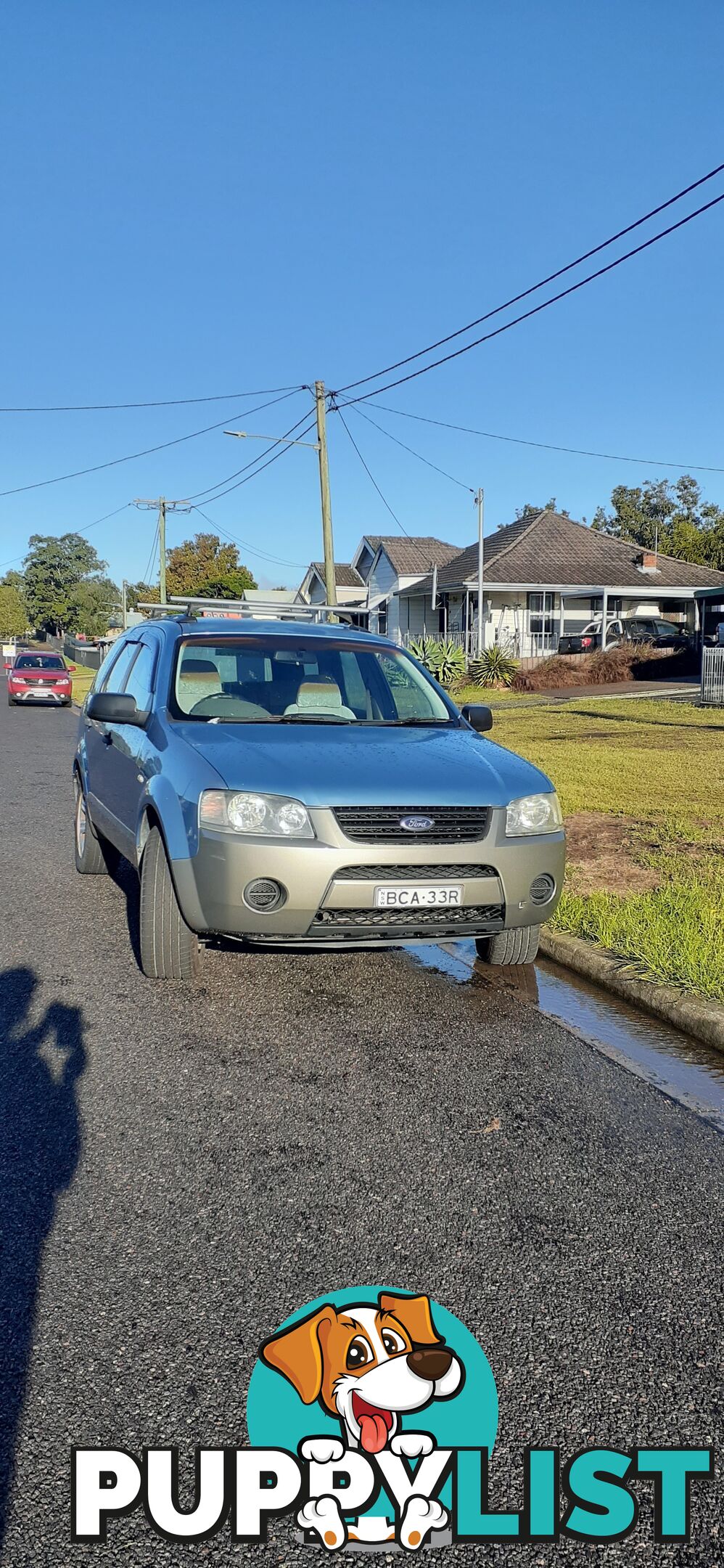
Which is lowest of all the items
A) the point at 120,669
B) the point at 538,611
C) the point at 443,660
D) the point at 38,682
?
the point at 120,669

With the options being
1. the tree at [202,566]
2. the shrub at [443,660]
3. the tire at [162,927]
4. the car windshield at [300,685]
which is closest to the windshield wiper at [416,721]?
the car windshield at [300,685]

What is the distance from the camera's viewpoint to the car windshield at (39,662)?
3334cm

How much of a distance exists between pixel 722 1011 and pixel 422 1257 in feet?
7.99

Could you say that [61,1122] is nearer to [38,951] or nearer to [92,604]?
[38,951]

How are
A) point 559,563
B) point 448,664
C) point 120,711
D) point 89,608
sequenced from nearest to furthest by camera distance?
point 120,711
point 448,664
point 559,563
point 89,608

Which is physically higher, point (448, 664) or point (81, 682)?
point (81, 682)

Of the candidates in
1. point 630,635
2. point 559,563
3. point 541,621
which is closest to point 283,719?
point 630,635

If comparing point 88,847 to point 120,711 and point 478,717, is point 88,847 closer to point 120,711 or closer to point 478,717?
point 120,711

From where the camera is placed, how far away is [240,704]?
583 centimetres

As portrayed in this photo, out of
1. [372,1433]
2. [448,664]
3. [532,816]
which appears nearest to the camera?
[372,1433]

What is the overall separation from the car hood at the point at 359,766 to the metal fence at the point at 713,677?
1833cm

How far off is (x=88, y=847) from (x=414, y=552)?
47.4 meters

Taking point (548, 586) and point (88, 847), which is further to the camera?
point (548, 586)

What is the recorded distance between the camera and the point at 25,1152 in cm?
351
